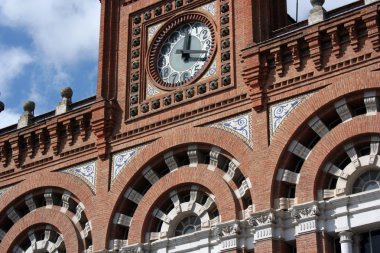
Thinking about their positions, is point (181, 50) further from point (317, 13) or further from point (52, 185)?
point (52, 185)

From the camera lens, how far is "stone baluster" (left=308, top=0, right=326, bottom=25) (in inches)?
1275

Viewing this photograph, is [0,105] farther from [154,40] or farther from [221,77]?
[221,77]

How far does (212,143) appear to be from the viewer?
32.7 metres

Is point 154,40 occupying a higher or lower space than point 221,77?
higher

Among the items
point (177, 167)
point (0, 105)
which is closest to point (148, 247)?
point (177, 167)

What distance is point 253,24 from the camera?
33688mm

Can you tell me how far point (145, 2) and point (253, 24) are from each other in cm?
578

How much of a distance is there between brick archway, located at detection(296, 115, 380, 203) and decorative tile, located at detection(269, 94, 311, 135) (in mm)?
1613

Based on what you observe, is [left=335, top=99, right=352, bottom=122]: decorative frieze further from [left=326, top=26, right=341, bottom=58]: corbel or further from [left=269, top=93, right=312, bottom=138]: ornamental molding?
[left=326, top=26, right=341, bottom=58]: corbel

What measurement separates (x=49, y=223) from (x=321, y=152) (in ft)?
36.9

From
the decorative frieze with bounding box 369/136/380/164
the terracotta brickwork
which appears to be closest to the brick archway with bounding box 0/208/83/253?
the terracotta brickwork

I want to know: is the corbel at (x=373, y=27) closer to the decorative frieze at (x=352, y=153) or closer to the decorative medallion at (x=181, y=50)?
the decorative frieze at (x=352, y=153)

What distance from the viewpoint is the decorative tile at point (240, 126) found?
32094 millimetres

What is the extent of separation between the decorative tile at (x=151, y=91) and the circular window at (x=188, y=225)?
16.5 ft
